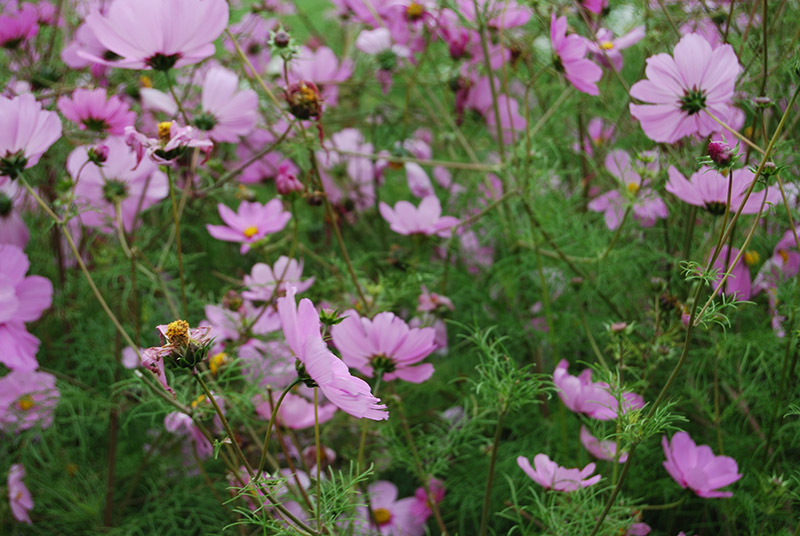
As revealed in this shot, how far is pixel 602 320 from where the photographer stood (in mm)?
785

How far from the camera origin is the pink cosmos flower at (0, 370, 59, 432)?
699 millimetres

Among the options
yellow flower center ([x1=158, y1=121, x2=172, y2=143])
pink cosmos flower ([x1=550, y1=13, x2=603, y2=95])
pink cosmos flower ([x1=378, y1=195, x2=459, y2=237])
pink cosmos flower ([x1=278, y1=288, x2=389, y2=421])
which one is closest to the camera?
pink cosmos flower ([x1=278, y1=288, x2=389, y2=421])

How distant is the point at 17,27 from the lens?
0.83 metres

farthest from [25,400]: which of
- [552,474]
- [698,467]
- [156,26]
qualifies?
[698,467]

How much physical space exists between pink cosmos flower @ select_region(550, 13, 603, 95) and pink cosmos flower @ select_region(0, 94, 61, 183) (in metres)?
0.41

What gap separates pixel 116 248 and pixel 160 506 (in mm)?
325

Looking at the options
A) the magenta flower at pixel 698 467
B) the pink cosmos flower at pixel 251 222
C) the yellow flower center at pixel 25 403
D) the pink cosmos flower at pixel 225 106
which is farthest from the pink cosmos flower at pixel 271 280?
the magenta flower at pixel 698 467

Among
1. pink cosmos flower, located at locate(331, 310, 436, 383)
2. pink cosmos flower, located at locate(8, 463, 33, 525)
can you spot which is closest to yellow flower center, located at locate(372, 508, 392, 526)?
pink cosmos flower, located at locate(331, 310, 436, 383)

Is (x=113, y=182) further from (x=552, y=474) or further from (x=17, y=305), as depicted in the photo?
(x=552, y=474)

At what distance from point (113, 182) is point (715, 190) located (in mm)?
565

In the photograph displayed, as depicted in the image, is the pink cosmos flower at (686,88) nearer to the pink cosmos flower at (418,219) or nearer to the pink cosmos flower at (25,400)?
the pink cosmos flower at (418,219)

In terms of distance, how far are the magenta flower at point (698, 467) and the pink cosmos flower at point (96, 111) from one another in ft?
1.83

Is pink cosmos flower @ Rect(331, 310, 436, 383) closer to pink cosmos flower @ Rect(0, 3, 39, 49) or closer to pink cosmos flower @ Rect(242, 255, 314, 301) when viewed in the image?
pink cosmos flower @ Rect(242, 255, 314, 301)

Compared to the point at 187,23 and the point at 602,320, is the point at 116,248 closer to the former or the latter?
the point at 187,23
